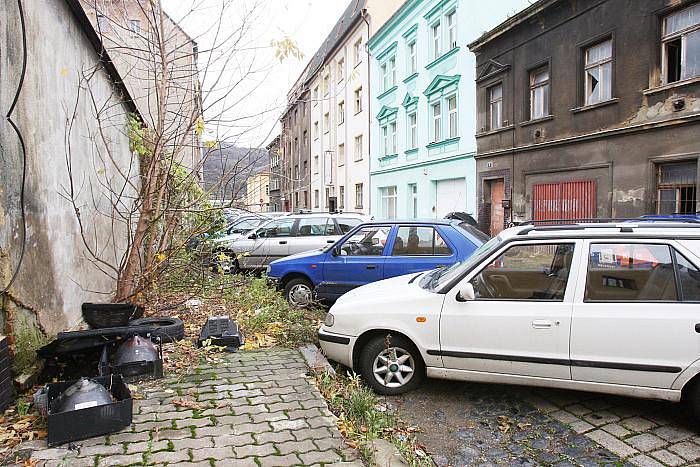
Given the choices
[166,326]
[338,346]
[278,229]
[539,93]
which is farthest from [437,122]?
[338,346]

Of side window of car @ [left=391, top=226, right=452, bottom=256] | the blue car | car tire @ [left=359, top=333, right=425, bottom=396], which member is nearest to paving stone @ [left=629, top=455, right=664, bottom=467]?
car tire @ [left=359, top=333, right=425, bottom=396]

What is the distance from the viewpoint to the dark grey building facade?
1188 centimetres

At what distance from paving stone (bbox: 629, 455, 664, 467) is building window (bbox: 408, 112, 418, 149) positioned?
868 inches

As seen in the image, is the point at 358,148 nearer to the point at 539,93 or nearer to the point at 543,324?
the point at 539,93

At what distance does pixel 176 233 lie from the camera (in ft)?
26.9

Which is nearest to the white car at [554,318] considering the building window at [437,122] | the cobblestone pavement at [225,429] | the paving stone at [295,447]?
the cobblestone pavement at [225,429]

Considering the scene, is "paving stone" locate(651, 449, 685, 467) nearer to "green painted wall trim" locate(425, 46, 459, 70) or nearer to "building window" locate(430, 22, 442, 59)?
"green painted wall trim" locate(425, 46, 459, 70)

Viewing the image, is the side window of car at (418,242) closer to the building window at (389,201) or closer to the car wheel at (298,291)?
the car wheel at (298,291)

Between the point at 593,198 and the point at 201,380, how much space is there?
42.0 ft

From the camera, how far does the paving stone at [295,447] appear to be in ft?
11.3

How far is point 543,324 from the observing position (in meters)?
4.34

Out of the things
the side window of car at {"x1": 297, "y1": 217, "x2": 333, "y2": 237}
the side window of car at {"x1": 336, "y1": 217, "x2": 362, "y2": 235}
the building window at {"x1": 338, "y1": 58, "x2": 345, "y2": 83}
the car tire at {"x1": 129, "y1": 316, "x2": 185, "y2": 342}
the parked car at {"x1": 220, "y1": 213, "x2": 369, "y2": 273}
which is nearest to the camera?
the car tire at {"x1": 129, "y1": 316, "x2": 185, "y2": 342}

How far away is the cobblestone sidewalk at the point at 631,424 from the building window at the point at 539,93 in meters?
13.1

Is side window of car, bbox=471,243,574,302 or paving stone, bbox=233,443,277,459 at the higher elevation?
side window of car, bbox=471,243,574,302
